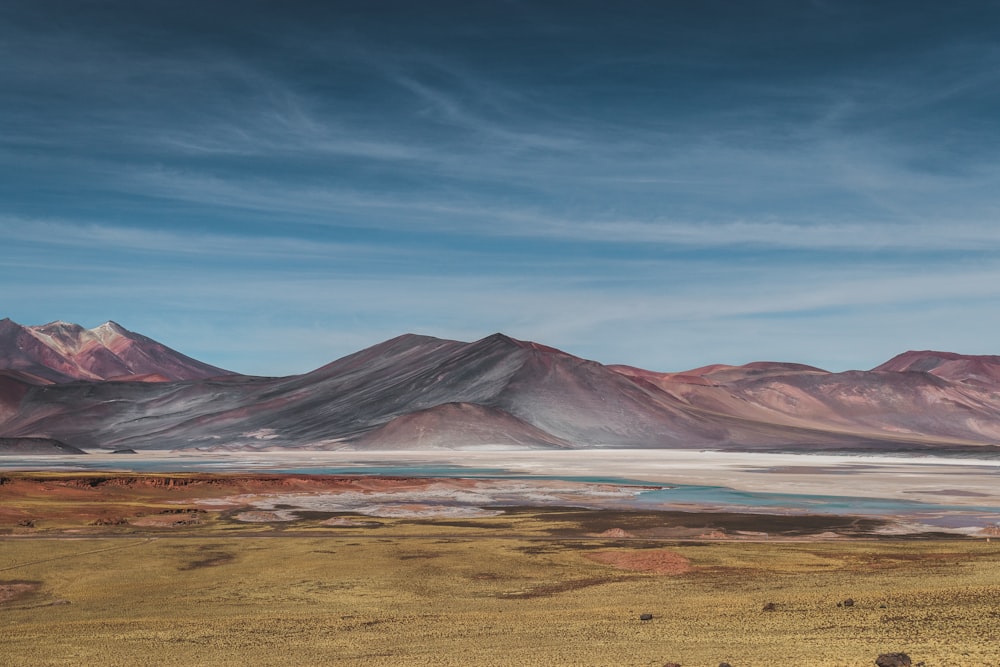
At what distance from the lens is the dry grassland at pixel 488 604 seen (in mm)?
9859

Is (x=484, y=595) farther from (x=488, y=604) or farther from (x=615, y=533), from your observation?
(x=615, y=533)

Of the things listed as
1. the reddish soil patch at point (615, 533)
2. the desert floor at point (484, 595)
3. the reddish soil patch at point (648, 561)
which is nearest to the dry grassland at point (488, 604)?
the desert floor at point (484, 595)

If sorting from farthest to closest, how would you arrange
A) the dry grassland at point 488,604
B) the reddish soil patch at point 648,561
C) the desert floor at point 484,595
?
the reddish soil patch at point 648,561 < the desert floor at point 484,595 < the dry grassland at point 488,604

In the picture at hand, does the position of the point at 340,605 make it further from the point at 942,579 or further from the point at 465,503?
the point at 465,503

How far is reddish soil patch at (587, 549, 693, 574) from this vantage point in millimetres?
18359

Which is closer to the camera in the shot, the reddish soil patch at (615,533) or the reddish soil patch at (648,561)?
Answer: the reddish soil patch at (648,561)

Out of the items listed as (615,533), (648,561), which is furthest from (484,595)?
(615,533)

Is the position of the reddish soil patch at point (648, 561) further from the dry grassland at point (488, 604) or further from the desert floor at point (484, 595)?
the dry grassland at point (488, 604)

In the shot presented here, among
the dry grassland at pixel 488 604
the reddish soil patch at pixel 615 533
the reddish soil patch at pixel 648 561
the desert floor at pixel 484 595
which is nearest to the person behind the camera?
the dry grassland at pixel 488 604

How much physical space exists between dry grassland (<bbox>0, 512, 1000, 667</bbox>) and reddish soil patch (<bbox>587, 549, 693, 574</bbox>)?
30cm

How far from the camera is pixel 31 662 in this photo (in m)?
10.9

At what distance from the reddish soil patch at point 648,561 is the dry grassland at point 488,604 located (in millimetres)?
296

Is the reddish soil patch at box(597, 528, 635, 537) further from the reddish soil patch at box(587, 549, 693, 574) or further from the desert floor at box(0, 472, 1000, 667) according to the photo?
the reddish soil patch at box(587, 549, 693, 574)

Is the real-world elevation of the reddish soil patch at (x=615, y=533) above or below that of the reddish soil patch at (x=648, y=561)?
below
